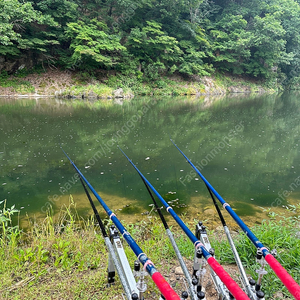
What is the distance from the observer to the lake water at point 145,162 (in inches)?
174

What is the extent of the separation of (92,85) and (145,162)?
16838mm

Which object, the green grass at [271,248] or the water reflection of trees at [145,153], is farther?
the water reflection of trees at [145,153]

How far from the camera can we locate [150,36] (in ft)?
83.4

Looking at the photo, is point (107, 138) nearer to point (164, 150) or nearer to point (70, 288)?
point (164, 150)

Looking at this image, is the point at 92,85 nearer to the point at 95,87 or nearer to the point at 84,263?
the point at 95,87

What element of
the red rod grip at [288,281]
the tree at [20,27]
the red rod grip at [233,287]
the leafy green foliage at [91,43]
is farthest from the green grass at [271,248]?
the leafy green foliage at [91,43]

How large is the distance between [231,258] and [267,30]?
33.9 meters

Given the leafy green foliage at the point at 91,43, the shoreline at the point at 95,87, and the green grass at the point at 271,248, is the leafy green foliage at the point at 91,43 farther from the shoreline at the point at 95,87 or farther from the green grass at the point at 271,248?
the green grass at the point at 271,248

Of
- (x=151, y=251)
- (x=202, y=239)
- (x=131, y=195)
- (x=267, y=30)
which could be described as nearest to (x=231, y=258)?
(x=151, y=251)

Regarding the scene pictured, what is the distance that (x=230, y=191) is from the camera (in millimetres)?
4922

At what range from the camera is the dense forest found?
66.4ft

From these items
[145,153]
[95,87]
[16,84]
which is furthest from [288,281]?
[16,84]

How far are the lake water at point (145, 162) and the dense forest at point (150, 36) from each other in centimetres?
1197

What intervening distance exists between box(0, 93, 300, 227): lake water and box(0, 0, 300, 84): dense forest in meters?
12.0
